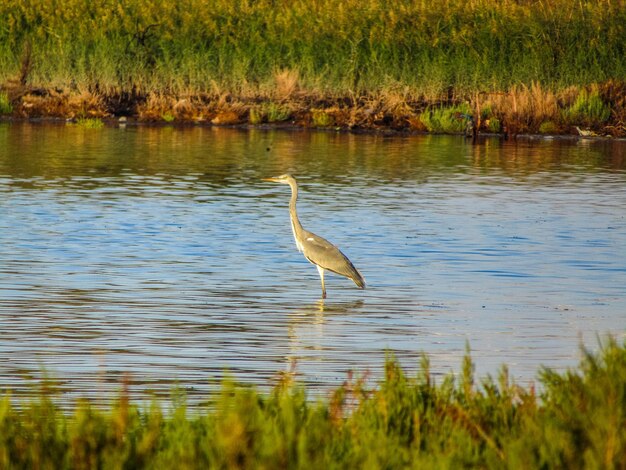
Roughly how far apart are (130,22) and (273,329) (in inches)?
906

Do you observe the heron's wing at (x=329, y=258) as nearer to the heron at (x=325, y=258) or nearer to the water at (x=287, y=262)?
the heron at (x=325, y=258)

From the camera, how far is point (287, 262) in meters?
14.3

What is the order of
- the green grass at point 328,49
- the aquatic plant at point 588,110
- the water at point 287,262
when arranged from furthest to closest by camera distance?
the green grass at point 328,49 < the aquatic plant at point 588,110 < the water at point 287,262

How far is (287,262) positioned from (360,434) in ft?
28.2

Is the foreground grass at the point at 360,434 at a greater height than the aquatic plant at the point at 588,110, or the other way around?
the aquatic plant at the point at 588,110

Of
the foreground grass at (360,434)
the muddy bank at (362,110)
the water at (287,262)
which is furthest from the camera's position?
the muddy bank at (362,110)

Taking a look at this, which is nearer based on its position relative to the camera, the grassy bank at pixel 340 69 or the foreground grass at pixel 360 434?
the foreground grass at pixel 360 434

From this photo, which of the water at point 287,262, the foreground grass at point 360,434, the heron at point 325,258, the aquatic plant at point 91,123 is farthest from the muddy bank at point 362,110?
the foreground grass at point 360,434

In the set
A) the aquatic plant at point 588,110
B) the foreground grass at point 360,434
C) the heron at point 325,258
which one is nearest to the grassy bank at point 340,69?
the aquatic plant at point 588,110

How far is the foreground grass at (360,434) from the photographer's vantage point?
5.38 meters

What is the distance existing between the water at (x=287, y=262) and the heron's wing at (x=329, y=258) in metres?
0.24

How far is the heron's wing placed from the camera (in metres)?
12.3

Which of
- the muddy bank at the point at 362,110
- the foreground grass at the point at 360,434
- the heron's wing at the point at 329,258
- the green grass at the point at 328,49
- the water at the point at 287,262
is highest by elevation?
the green grass at the point at 328,49

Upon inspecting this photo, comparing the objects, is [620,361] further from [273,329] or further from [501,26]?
[501,26]
